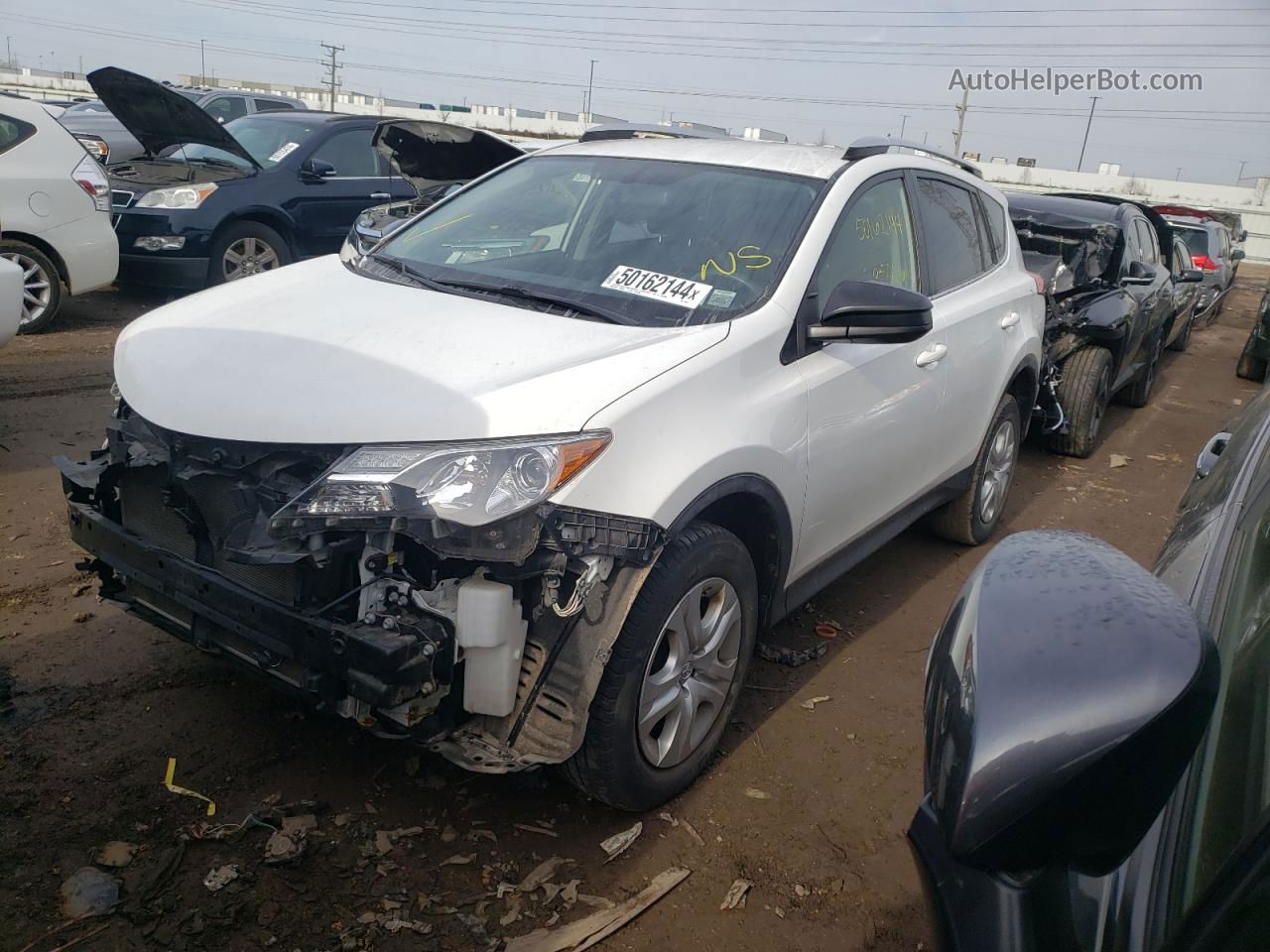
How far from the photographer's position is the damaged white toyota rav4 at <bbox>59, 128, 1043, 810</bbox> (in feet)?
7.32

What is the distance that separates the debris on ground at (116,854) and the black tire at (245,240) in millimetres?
6836

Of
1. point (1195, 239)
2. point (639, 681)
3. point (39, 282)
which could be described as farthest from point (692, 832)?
point (1195, 239)

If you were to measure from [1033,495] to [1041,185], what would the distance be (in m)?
48.7

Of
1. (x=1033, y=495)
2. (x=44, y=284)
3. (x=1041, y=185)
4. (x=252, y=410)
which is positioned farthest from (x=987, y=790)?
(x=1041, y=185)

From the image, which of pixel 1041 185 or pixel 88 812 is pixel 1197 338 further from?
pixel 1041 185

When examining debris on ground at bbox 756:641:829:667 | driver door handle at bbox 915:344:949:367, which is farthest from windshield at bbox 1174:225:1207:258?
debris on ground at bbox 756:641:829:667

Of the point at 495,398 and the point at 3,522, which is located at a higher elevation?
the point at 495,398

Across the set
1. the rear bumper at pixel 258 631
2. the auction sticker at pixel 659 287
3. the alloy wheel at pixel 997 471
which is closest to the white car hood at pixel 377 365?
the auction sticker at pixel 659 287

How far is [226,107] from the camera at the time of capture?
52.4 feet

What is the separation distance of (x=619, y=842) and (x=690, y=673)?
49 centimetres

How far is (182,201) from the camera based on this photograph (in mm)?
8242

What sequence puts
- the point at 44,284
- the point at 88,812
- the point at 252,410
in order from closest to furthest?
the point at 252,410 < the point at 88,812 < the point at 44,284

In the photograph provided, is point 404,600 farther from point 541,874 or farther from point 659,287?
point 659,287

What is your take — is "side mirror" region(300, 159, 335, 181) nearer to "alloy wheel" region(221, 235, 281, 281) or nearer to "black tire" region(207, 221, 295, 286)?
"black tire" region(207, 221, 295, 286)
